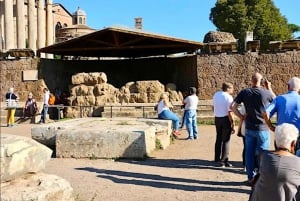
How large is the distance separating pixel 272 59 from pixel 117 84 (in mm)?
10704

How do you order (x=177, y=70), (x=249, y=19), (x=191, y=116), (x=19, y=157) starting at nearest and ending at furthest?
1. (x=19, y=157)
2. (x=191, y=116)
3. (x=177, y=70)
4. (x=249, y=19)

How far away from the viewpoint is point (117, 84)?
1074 inches

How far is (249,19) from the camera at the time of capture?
142 feet

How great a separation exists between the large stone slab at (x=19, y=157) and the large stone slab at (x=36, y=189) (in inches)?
3.0

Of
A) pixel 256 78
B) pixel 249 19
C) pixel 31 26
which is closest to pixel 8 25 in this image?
pixel 31 26

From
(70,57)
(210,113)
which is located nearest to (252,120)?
(210,113)

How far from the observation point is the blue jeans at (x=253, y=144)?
6.35 m

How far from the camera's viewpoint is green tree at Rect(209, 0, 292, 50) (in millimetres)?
43062

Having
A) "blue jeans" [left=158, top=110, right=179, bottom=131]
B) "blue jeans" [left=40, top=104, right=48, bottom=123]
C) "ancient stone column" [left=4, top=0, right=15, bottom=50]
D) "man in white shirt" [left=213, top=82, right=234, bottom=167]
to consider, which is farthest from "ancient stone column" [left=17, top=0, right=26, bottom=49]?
"man in white shirt" [left=213, top=82, right=234, bottom=167]

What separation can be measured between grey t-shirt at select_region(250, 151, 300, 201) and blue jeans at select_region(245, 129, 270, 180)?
261 cm

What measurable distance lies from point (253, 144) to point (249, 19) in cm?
3898

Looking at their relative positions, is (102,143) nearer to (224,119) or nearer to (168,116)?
(224,119)

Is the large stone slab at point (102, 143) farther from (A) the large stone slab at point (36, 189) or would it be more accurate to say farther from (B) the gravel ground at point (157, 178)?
(A) the large stone slab at point (36, 189)

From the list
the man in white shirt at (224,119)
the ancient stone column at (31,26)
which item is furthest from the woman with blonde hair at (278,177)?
the ancient stone column at (31,26)
